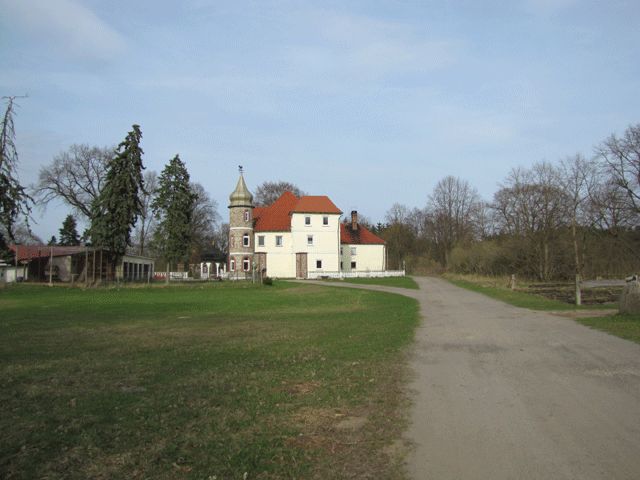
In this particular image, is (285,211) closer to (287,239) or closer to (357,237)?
(287,239)

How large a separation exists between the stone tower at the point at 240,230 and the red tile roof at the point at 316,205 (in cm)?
598

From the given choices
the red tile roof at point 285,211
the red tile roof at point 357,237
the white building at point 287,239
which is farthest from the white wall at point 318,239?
the red tile roof at point 357,237

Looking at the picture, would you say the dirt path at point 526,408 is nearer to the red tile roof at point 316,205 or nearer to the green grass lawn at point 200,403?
the green grass lawn at point 200,403

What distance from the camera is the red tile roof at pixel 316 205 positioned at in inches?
2483

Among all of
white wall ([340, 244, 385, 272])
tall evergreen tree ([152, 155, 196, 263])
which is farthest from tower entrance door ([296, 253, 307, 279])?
tall evergreen tree ([152, 155, 196, 263])

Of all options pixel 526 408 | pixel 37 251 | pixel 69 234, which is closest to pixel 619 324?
pixel 526 408

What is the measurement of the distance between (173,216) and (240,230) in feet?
38.9

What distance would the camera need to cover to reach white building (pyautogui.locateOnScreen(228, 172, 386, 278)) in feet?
202

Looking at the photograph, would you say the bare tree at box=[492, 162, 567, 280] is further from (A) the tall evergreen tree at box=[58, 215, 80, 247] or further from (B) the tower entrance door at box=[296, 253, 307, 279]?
(A) the tall evergreen tree at box=[58, 215, 80, 247]

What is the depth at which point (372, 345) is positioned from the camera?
12.1 m

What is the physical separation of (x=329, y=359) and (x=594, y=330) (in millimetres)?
8149

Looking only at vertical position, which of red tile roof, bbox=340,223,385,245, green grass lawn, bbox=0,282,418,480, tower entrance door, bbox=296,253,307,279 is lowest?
green grass lawn, bbox=0,282,418,480

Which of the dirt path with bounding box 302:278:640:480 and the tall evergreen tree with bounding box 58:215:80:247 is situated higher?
the tall evergreen tree with bounding box 58:215:80:247

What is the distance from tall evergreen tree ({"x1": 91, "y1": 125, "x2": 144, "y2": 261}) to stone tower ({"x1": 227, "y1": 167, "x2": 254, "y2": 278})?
14816 mm
